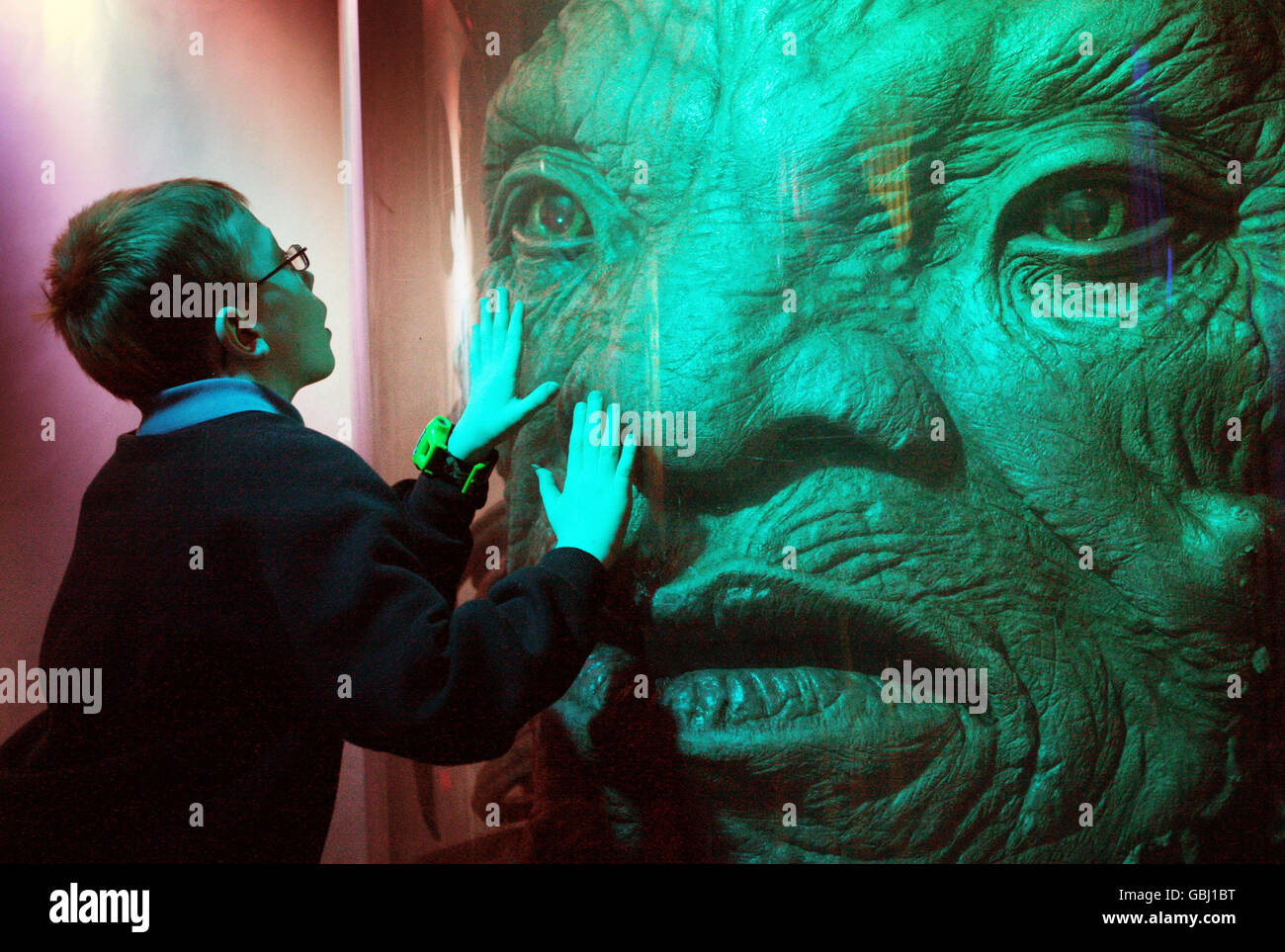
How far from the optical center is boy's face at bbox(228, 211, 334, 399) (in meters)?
1.29

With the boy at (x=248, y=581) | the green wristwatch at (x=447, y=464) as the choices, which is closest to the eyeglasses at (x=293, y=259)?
the boy at (x=248, y=581)

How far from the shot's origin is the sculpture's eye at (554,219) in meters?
1.35

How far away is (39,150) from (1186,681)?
174 cm

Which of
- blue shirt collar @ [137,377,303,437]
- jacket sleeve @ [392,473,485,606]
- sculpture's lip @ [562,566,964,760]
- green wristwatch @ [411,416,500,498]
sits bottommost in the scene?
sculpture's lip @ [562,566,964,760]

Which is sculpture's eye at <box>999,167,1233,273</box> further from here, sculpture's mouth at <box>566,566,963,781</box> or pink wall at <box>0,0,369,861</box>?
pink wall at <box>0,0,369,861</box>

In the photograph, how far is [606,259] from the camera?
133 centimetres

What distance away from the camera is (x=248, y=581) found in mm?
1188

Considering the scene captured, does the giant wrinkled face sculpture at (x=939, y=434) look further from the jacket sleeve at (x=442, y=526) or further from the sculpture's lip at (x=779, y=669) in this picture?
the jacket sleeve at (x=442, y=526)

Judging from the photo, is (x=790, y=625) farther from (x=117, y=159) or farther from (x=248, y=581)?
(x=117, y=159)

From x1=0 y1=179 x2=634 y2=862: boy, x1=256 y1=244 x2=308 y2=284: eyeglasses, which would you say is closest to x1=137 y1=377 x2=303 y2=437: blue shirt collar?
x1=0 y1=179 x2=634 y2=862: boy

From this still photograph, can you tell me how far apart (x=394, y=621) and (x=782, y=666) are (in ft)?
1.51

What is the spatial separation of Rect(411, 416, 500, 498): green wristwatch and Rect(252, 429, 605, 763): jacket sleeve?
87 mm

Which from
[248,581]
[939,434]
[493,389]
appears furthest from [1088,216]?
[248,581]
